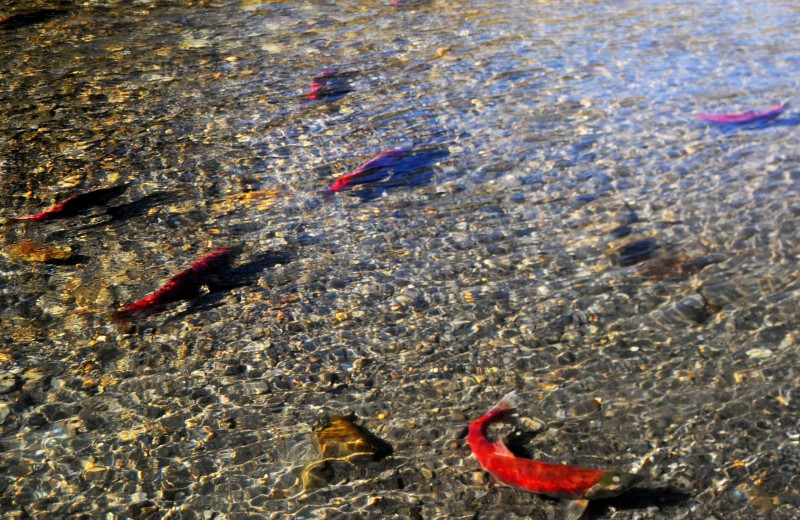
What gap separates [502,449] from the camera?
11.3 ft

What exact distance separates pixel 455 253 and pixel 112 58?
5.39 metres

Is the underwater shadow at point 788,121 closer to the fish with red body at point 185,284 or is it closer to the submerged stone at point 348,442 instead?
the fish with red body at point 185,284

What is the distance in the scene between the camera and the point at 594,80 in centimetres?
768

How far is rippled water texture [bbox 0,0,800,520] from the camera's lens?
3439 millimetres

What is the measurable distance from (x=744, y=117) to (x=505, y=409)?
14.2 ft

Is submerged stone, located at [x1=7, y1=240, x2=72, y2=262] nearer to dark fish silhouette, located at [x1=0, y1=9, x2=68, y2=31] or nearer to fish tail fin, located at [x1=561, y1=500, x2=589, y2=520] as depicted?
fish tail fin, located at [x1=561, y1=500, x2=589, y2=520]

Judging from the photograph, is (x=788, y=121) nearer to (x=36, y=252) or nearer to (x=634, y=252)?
(x=634, y=252)

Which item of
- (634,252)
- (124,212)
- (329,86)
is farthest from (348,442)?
(329,86)

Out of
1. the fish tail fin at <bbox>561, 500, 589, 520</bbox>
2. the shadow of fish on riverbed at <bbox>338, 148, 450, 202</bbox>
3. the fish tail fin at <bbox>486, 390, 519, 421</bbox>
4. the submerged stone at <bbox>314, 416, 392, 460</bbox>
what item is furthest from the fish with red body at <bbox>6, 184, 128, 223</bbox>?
the fish tail fin at <bbox>561, 500, 589, 520</bbox>

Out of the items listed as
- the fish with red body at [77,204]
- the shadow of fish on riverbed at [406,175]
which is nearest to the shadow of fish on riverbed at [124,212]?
the fish with red body at [77,204]

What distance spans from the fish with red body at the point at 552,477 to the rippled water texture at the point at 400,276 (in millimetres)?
95

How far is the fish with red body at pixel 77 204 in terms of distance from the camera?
17.7ft

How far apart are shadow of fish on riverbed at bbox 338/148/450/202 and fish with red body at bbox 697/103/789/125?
7.94 feet

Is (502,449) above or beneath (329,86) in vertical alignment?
beneath
